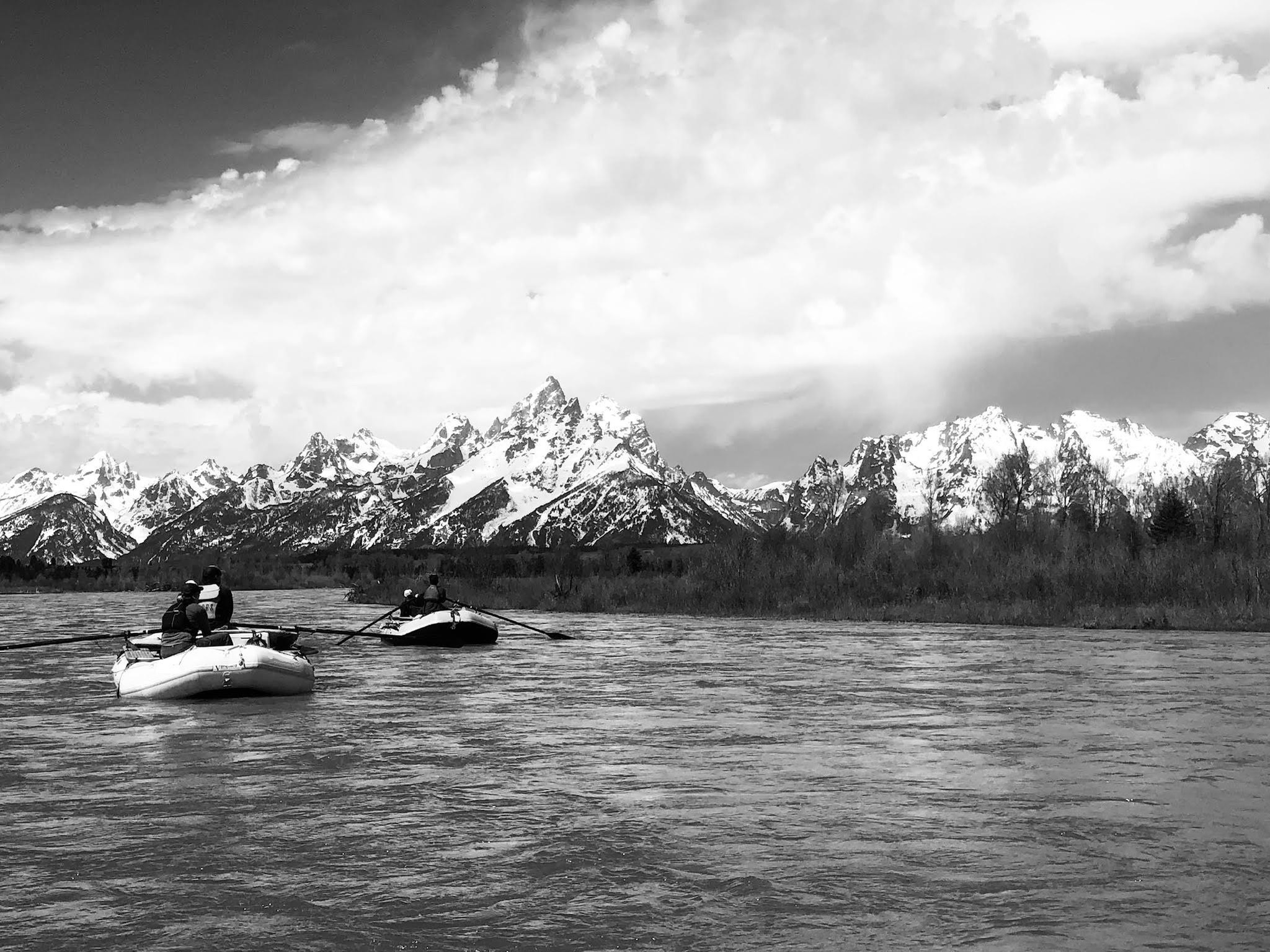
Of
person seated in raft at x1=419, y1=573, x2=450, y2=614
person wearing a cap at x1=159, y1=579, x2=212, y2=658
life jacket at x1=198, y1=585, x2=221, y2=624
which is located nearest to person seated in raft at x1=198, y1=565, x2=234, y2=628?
life jacket at x1=198, y1=585, x2=221, y2=624

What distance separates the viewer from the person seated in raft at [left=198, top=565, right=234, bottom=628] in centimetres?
2902

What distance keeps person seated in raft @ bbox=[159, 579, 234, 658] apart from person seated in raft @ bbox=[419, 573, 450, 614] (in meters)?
17.1

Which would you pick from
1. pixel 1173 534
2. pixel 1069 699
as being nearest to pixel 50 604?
pixel 1173 534

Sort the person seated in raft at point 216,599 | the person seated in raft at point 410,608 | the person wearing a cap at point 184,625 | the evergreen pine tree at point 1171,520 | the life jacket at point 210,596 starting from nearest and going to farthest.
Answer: the person wearing a cap at point 184,625 → the life jacket at point 210,596 → the person seated in raft at point 216,599 → the person seated in raft at point 410,608 → the evergreen pine tree at point 1171,520

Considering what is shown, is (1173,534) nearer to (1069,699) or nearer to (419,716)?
(1069,699)

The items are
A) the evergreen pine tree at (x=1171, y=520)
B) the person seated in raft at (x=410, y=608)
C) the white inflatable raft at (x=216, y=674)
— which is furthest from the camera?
the evergreen pine tree at (x=1171, y=520)

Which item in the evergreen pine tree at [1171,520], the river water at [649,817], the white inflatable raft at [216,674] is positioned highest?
the evergreen pine tree at [1171,520]

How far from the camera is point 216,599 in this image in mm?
29078

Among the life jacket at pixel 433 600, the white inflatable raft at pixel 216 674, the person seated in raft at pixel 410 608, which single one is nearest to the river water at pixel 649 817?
the white inflatable raft at pixel 216 674

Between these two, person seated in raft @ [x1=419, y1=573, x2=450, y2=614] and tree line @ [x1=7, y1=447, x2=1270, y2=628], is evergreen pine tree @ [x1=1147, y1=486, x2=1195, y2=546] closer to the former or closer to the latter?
tree line @ [x1=7, y1=447, x2=1270, y2=628]

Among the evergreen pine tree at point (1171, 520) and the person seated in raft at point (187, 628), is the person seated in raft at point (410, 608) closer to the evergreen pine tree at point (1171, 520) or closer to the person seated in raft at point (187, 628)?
the person seated in raft at point (187, 628)

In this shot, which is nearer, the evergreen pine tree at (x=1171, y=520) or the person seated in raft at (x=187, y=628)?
the person seated in raft at (x=187, y=628)

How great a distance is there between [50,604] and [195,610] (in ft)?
266

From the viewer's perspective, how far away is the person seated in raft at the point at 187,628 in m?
26.9
